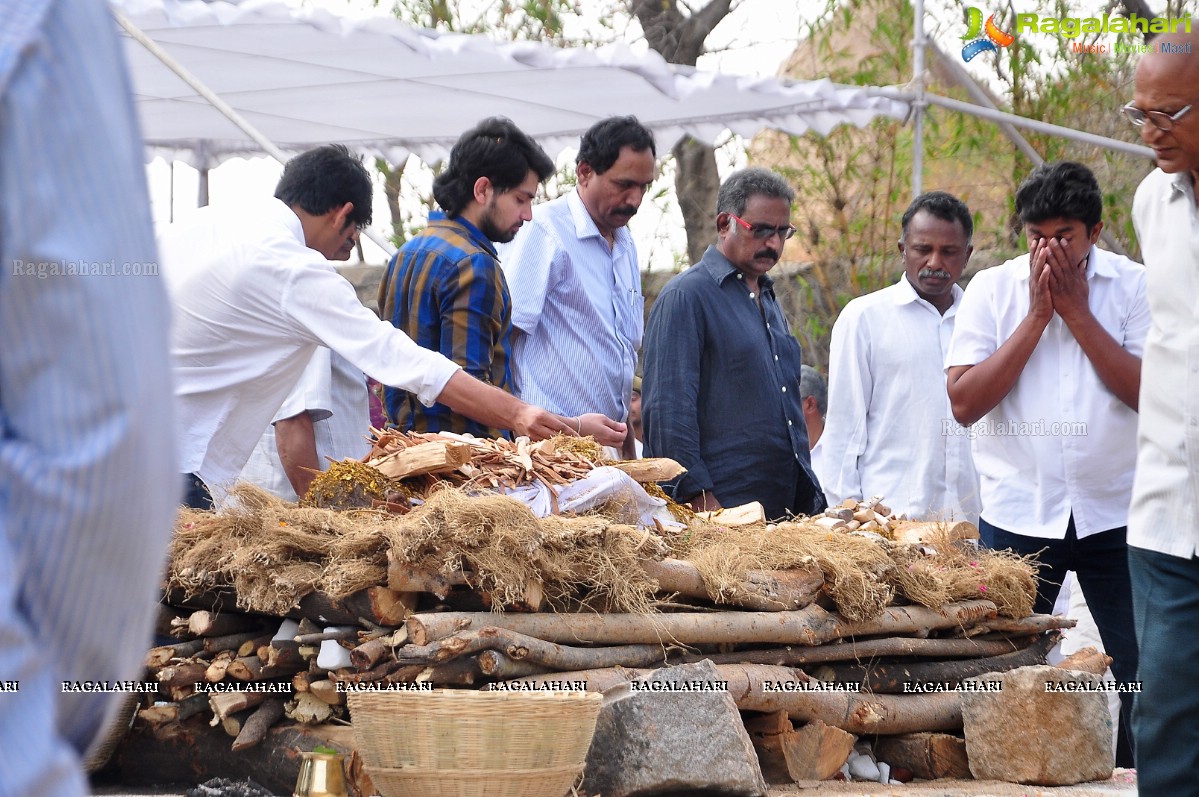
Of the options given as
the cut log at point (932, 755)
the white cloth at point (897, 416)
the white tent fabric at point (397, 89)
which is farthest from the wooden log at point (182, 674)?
the white tent fabric at point (397, 89)

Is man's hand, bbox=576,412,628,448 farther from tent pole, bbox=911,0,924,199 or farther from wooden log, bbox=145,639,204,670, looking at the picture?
tent pole, bbox=911,0,924,199

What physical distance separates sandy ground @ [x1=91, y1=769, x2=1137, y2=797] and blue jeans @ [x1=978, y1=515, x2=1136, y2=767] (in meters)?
0.34

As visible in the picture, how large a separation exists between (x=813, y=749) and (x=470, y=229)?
2.07 meters

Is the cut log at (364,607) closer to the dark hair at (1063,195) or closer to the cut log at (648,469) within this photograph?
the cut log at (648,469)

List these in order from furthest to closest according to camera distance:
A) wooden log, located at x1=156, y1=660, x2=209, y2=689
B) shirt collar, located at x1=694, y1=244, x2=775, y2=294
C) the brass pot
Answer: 1. shirt collar, located at x1=694, y1=244, x2=775, y2=294
2. wooden log, located at x1=156, y1=660, x2=209, y2=689
3. the brass pot

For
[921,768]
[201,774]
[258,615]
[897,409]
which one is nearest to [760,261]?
[897,409]

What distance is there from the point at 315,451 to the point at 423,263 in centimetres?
113

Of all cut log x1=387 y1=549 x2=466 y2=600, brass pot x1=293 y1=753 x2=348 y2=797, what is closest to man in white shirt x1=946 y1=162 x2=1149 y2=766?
cut log x1=387 y1=549 x2=466 y2=600

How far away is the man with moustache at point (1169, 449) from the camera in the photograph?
302cm

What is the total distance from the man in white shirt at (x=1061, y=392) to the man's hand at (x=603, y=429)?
1.32 m

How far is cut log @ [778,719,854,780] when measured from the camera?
4.21 metres

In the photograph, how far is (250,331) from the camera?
14.2ft

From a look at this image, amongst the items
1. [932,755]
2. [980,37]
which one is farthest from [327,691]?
[980,37]

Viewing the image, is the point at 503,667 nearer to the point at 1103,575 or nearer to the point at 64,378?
the point at 1103,575
